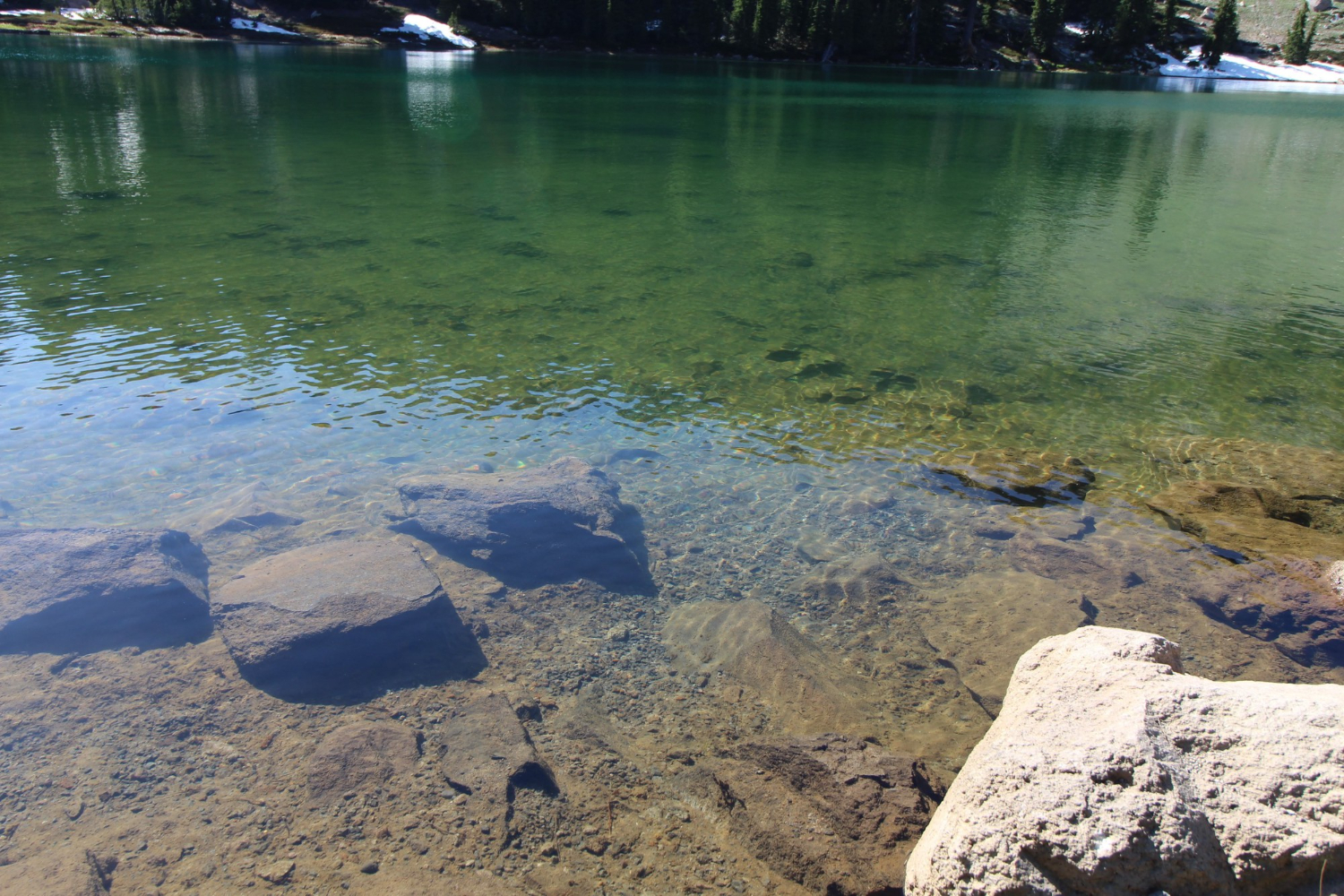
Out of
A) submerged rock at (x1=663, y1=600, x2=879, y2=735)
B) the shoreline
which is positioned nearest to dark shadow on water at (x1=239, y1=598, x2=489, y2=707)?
submerged rock at (x1=663, y1=600, x2=879, y2=735)

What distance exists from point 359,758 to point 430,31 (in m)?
106

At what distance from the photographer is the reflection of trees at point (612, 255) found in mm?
9594

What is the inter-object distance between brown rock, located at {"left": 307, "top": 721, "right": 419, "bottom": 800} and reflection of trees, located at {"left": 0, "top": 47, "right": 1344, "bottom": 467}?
173 inches

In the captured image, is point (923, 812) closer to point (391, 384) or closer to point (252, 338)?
point (391, 384)

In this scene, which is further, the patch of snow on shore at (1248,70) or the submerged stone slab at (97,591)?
the patch of snow on shore at (1248,70)

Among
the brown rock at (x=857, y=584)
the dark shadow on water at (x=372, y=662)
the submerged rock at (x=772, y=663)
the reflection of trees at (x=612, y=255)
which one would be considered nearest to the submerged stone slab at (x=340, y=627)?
the dark shadow on water at (x=372, y=662)

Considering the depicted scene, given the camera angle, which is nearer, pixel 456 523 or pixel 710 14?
pixel 456 523

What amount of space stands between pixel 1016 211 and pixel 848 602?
15.8 m

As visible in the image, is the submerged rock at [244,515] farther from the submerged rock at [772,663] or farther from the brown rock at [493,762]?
the submerged rock at [772,663]

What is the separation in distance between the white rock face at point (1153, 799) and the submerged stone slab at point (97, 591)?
4689 millimetres

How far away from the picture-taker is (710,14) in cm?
10175

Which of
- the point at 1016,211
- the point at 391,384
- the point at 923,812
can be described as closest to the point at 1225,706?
the point at 923,812

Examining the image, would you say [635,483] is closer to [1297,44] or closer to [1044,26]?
[1044,26]

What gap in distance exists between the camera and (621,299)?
12039mm
